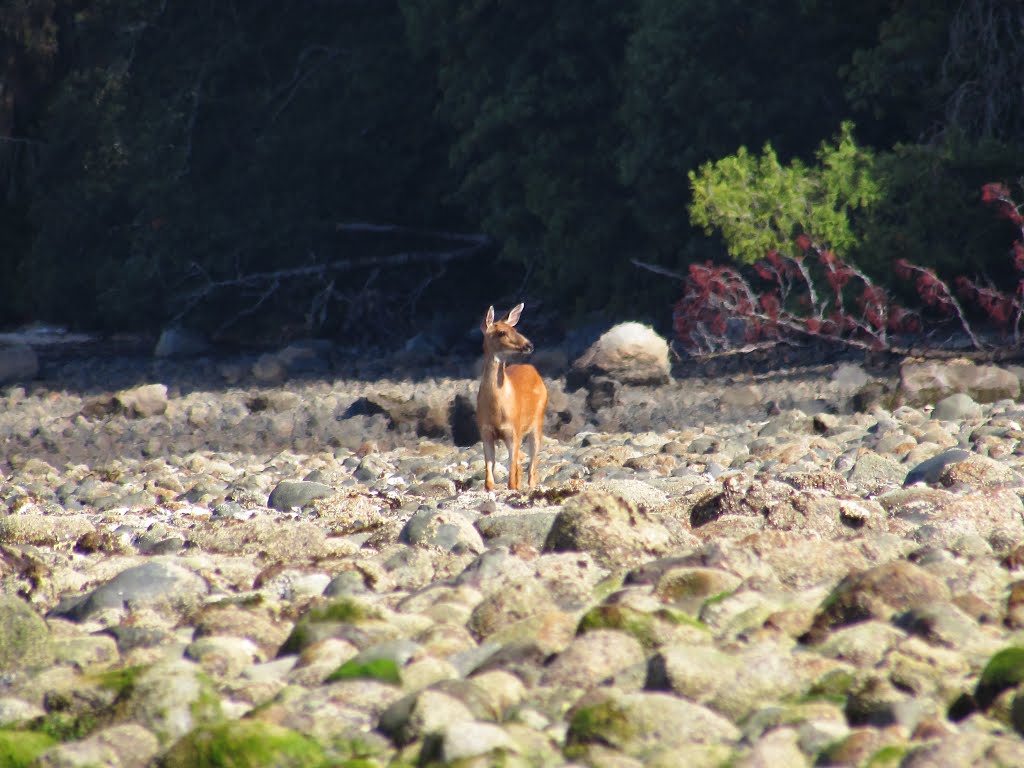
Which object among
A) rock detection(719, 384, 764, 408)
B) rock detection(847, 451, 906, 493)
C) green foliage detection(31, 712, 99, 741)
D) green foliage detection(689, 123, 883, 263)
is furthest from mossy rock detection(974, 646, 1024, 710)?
green foliage detection(689, 123, 883, 263)

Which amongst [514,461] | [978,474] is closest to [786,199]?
[514,461]

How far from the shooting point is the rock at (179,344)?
81.9 ft

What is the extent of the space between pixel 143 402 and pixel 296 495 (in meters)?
8.02

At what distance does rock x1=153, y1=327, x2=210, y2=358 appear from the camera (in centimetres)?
2495

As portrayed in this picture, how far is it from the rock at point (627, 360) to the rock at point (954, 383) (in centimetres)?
369

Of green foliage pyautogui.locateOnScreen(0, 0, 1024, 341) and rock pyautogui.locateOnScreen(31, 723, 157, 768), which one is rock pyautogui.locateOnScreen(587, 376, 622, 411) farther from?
rock pyautogui.locateOnScreen(31, 723, 157, 768)

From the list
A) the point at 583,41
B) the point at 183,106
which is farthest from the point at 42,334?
the point at 583,41

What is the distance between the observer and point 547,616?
14.9ft

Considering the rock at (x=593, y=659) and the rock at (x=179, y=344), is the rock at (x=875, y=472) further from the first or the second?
the rock at (x=179, y=344)

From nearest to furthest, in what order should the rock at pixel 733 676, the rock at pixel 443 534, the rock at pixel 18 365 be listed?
the rock at pixel 733 676 → the rock at pixel 443 534 → the rock at pixel 18 365

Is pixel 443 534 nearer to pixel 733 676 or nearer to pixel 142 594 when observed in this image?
pixel 142 594

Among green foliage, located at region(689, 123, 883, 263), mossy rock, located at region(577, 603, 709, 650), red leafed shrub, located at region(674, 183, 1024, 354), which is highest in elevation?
green foliage, located at region(689, 123, 883, 263)

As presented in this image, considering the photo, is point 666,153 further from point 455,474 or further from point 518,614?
point 518,614

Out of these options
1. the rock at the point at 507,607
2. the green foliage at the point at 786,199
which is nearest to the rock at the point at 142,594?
the rock at the point at 507,607
